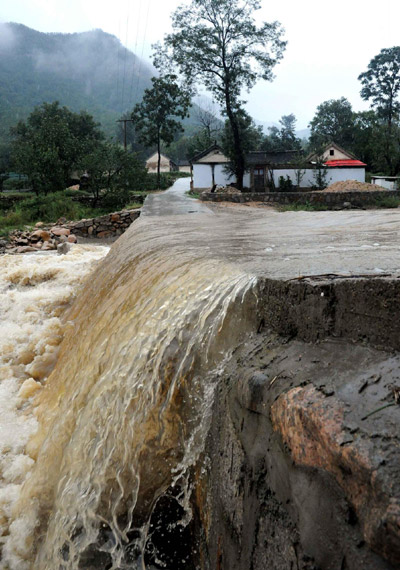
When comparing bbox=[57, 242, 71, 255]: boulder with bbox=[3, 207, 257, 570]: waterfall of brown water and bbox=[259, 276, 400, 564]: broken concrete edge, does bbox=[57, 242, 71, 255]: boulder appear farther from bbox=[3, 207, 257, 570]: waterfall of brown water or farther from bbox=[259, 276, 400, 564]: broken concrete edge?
bbox=[259, 276, 400, 564]: broken concrete edge

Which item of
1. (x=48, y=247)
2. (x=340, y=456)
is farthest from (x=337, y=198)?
(x=340, y=456)

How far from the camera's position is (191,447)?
2223mm

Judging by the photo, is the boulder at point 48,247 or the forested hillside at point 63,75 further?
the forested hillside at point 63,75

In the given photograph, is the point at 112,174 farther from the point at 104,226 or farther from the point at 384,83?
the point at 384,83

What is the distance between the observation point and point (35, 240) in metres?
14.7

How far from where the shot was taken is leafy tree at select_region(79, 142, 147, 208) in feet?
73.5

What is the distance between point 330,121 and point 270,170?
2280 centimetres

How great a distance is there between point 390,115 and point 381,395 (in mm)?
42605

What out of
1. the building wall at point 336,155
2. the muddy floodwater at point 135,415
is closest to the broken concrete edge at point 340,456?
the muddy floodwater at point 135,415

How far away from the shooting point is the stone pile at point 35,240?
1322 centimetres

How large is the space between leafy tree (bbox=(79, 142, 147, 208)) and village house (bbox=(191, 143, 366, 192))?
239 inches

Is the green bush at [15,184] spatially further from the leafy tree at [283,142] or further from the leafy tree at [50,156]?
the leafy tree at [283,142]

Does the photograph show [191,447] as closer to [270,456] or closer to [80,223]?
[270,456]

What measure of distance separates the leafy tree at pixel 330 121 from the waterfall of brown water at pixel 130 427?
45.8m
